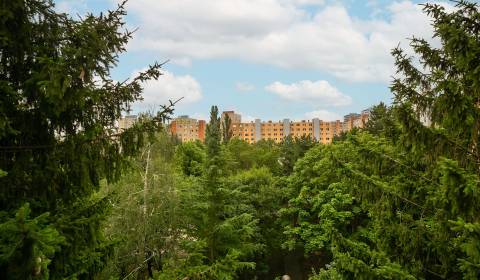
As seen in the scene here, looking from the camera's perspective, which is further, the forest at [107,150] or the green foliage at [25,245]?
the forest at [107,150]

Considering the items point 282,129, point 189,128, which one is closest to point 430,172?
point 189,128

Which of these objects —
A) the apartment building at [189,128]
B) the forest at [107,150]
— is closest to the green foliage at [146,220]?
the forest at [107,150]

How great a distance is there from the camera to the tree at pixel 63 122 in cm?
571

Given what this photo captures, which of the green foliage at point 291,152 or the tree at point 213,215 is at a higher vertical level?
the green foliage at point 291,152

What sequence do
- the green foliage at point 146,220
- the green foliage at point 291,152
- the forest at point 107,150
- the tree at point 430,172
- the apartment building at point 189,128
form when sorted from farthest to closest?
the apartment building at point 189,128, the green foliage at point 291,152, the green foliage at point 146,220, the tree at point 430,172, the forest at point 107,150

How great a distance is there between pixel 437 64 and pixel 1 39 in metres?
7.55

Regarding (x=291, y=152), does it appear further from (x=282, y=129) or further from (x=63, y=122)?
(x=282, y=129)

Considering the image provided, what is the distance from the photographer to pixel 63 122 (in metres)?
6.39

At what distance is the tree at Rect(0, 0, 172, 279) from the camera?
571cm

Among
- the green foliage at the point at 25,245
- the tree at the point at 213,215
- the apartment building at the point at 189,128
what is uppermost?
the apartment building at the point at 189,128

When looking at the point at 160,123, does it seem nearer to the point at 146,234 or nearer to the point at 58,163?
the point at 58,163

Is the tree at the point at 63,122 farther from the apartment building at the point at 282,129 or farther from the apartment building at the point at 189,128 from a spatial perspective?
the apartment building at the point at 282,129

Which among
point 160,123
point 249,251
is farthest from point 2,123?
point 249,251

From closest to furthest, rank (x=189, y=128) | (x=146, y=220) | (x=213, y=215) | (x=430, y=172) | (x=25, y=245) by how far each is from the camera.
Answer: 1. (x=25, y=245)
2. (x=430, y=172)
3. (x=146, y=220)
4. (x=213, y=215)
5. (x=189, y=128)
